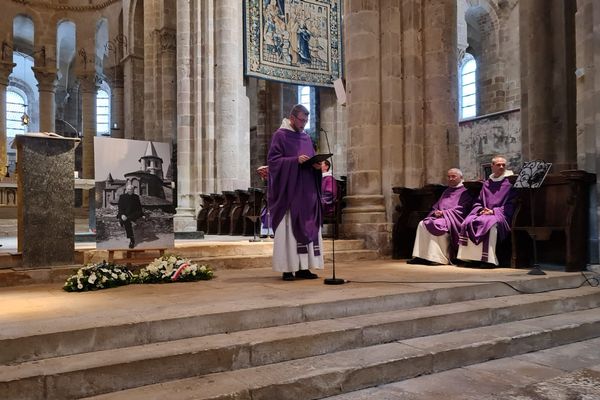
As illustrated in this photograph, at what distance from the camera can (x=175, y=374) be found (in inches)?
126

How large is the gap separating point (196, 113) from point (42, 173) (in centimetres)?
882

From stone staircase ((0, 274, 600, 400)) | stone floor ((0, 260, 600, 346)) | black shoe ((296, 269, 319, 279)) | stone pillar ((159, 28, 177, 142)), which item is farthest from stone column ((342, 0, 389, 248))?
stone pillar ((159, 28, 177, 142))

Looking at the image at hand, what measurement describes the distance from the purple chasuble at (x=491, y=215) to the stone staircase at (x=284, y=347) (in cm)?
189

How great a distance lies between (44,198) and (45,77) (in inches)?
760

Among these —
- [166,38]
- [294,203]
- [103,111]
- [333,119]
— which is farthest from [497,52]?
[103,111]

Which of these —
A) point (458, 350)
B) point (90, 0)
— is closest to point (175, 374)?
point (458, 350)

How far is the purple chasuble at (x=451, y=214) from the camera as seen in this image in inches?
283

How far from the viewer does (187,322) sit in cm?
362

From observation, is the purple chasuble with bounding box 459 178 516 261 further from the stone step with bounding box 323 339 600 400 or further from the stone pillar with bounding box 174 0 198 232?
the stone pillar with bounding box 174 0 198 232

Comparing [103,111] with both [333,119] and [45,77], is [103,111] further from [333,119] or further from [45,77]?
[333,119]

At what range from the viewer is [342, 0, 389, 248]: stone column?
830 cm

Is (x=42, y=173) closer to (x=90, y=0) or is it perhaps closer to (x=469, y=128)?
(x=469, y=128)

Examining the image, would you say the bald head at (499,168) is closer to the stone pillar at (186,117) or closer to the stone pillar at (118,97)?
the stone pillar at (186,117)

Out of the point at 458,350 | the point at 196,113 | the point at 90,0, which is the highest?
the point at 90,0
